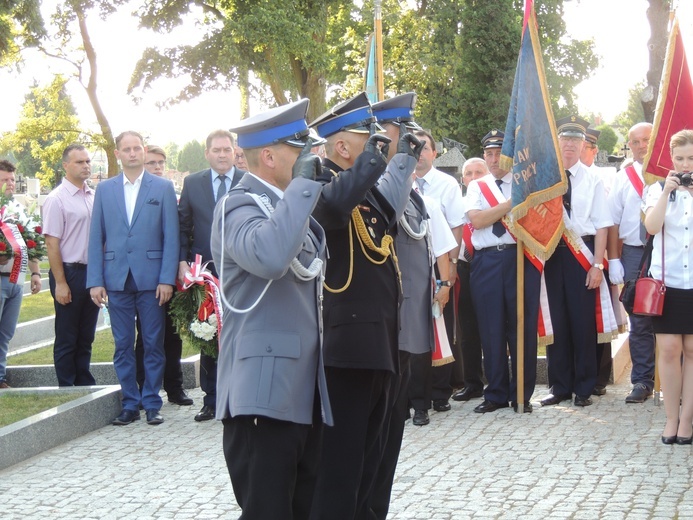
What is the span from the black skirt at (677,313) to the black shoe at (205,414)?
3.59 meters

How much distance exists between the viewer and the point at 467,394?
9.58 meters

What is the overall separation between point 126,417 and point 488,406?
298cm

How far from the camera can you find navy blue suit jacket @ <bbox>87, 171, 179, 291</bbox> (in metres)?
8.85

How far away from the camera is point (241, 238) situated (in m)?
3.83

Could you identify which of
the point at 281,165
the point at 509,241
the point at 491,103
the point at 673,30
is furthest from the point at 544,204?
the point at 491,103

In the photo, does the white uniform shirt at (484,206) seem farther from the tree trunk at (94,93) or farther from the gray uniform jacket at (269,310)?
the tree trunk at (94,93)

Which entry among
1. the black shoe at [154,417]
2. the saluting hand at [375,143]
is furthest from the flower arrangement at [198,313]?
the saluting hand at [375,143]

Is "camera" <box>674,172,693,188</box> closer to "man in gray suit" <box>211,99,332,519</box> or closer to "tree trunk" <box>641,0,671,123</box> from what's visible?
"man in gray suit" <box>211,99,332,519</box>

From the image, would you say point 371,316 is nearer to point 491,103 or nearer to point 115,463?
point 115,463

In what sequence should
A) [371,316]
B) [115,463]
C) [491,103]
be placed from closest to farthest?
[371,316] < [115,463] < [491,103]

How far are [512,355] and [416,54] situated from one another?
2832cm

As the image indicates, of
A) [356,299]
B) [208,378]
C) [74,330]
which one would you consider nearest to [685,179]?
[356,299]

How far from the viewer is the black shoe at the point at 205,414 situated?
28.7 ft

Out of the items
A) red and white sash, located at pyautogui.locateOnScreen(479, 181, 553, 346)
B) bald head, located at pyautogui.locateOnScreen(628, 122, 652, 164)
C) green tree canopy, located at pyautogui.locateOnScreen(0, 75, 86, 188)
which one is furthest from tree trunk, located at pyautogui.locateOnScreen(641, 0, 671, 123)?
green tree canopy, located at pyautogui.locateOnScreen(0, 75, 86, 188)
